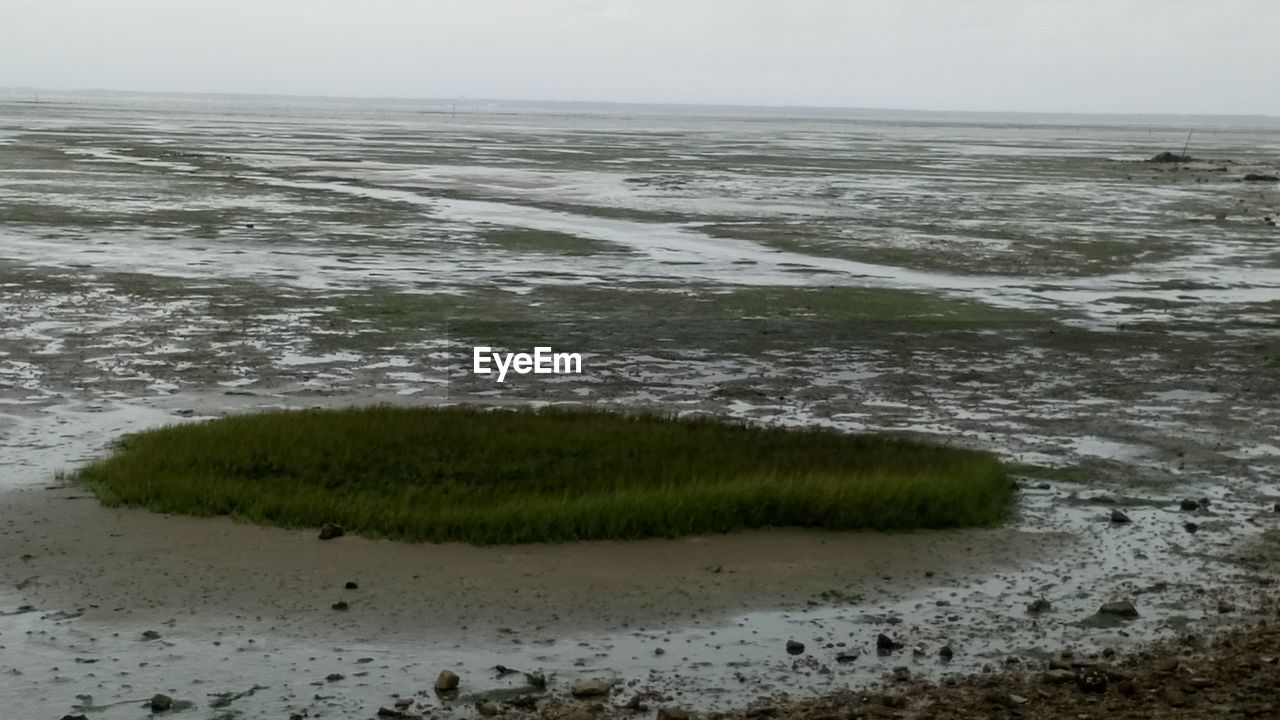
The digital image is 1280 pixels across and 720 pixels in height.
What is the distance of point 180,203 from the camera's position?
3938 cm

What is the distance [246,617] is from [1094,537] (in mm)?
5684

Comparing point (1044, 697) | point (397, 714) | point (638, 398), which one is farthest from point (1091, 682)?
point (638, 398)

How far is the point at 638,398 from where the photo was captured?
15.9 meters

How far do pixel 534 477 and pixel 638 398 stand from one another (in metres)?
3.85

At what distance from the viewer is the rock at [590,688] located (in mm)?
7750

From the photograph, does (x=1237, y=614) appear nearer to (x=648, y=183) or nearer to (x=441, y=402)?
(x=441, y=402)

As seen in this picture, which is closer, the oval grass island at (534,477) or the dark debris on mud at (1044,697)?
the dark debris on mud at (1044,697)

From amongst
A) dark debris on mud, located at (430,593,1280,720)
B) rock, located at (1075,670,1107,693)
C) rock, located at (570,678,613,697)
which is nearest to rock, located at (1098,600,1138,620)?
dark debris on mud, located at (430,593,1280,720)

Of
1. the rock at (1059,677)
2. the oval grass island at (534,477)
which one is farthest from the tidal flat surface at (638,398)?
the rock at (1059,677)

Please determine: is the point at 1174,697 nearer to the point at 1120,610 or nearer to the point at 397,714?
the point at 1120,610

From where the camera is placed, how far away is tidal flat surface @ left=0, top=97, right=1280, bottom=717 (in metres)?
8.61

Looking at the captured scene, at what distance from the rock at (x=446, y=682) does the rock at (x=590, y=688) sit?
0.57m

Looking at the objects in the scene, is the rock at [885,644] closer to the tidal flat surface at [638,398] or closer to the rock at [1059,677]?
the tidal flat surface at [638,398]

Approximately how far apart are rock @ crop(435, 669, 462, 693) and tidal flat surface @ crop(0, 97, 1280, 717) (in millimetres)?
107
